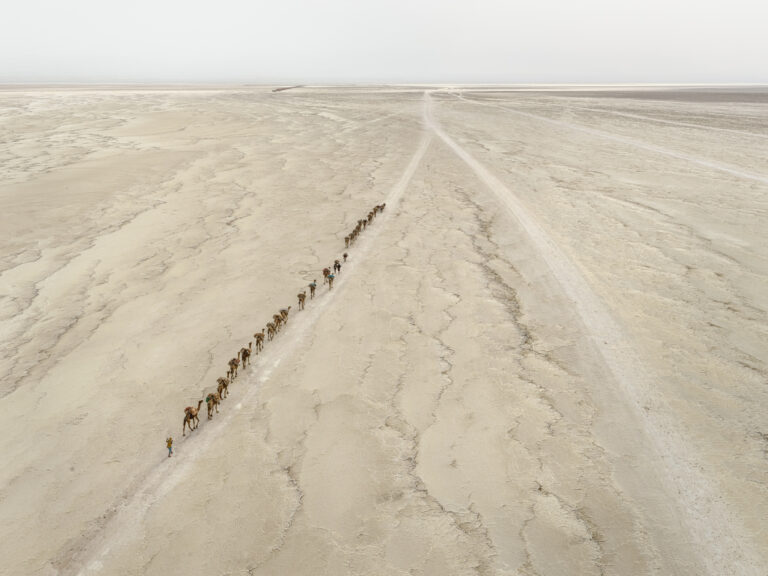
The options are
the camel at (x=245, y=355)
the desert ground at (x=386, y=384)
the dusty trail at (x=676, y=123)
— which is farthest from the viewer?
the dusty trail at (x=676, y=123)

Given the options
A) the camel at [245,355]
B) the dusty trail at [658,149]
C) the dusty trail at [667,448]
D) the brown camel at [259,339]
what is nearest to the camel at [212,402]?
the camel at [245,355]

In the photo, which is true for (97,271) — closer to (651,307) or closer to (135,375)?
(135,375)

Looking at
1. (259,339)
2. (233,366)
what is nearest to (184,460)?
(233,366)

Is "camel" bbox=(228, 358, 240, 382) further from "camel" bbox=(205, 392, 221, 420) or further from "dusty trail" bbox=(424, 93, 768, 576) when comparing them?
"dusty trail" bbox=(424, 93, 768, 576)

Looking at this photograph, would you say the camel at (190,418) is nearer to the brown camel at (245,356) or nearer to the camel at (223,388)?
the camel at (223,388)

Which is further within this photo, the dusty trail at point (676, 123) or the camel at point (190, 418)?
the dusty trail at point (676, 123)

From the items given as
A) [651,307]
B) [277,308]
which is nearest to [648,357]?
[651,307]
